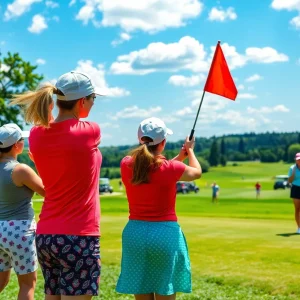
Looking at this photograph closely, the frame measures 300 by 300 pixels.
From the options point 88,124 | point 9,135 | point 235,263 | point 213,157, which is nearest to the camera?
point 88,124

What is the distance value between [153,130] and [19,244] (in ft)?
5.33

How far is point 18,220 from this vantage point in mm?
5484

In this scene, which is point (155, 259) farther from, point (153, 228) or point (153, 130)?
point (153, 130)

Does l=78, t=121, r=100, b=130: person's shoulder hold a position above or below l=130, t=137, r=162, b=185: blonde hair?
above

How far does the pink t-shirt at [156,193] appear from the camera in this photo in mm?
4898

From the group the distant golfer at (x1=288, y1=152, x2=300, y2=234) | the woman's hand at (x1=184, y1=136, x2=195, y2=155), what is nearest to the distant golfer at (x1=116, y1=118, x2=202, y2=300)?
the woman's hand at (x1=184, y1=136, x2=195, y2=155)

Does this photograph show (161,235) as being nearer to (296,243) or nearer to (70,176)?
(70,176)

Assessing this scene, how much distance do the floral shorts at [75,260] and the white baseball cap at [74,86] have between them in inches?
39.7

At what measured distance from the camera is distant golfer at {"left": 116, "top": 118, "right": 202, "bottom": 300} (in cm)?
491

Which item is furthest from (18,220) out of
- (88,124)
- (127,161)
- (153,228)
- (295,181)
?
(295,181)

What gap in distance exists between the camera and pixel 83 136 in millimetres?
4145

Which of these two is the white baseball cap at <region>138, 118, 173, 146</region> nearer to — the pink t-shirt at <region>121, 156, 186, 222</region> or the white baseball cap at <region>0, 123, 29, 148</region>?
the pink t-shirt at <region>121, 156, 186, 222</region>

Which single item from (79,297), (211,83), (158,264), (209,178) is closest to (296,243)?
(211,83)

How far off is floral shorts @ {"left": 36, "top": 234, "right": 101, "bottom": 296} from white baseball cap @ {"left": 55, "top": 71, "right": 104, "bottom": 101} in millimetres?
1009
